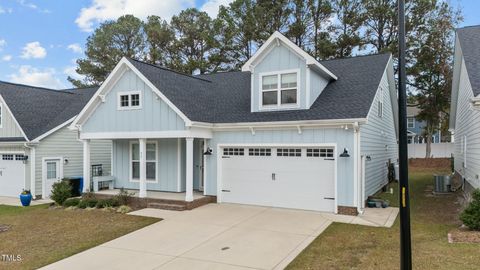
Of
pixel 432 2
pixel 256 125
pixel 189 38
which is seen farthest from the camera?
pixel 189 38

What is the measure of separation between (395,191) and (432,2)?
59.4 ft

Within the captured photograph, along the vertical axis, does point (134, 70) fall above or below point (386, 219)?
above

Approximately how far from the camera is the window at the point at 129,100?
1338 centimetres

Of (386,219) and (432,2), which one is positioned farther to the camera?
(432,2)

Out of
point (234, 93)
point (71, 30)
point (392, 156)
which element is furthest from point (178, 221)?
point (71, 30)

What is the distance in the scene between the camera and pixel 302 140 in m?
11.5

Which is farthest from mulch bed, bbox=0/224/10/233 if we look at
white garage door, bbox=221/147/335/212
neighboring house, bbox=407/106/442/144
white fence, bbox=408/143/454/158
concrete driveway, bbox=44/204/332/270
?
neighboring house, bbox=407/106/442/144

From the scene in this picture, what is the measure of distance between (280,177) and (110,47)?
88.5 ft

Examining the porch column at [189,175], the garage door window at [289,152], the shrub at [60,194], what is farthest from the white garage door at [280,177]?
the shrub at [60,194]

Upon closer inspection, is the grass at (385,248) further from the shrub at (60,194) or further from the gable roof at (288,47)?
the shrub at (60,194)

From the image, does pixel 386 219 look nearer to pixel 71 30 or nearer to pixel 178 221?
pixel 178 221

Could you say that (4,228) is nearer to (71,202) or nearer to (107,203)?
(71,202)

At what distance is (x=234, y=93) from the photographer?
Result: 51.0ft

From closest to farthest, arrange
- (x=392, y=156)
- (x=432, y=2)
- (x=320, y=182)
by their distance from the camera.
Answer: (x=320, y=182), (x=392, y=156), (x=432, y=2)
